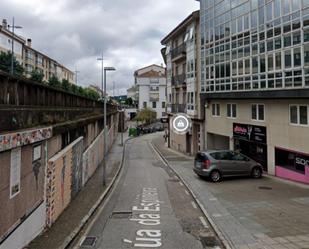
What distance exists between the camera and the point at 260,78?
68.6 ft

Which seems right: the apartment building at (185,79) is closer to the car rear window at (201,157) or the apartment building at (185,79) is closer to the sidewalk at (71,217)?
the car rear window at (201,157)

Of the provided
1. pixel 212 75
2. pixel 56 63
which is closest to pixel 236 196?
pixel 212 75

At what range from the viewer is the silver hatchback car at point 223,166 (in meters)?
19.3

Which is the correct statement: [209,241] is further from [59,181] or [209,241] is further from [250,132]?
[250,132]

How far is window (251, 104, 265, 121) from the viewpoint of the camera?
846 inches

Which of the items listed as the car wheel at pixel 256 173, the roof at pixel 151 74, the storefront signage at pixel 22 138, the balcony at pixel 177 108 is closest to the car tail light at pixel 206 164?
the car wheel at pixel 256 173

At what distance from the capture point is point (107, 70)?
19.5 meters

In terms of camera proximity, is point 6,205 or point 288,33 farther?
point 288,33

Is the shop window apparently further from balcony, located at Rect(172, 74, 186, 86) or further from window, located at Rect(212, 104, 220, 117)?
balcony, located at Rect(172, 74, 186, 86)

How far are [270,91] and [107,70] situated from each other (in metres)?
8.69

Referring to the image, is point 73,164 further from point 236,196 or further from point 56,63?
point 56,63

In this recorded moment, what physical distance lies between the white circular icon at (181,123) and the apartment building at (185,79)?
0.53 meters

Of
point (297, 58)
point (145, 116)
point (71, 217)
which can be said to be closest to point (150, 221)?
point (71, 217)

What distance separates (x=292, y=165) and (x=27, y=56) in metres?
65.8
